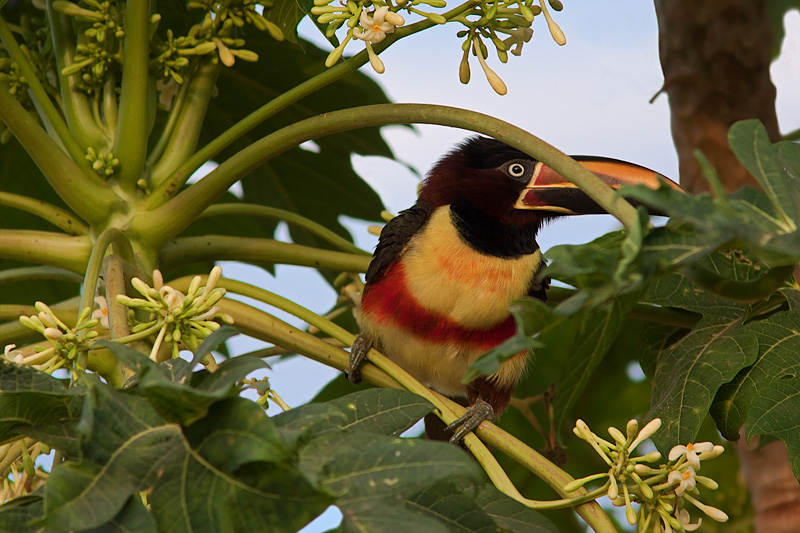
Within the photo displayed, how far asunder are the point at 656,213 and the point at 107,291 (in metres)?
0.83

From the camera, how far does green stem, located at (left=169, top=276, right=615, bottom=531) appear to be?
0.97 meters

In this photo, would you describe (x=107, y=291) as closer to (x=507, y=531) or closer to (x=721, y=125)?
(x=507, y=531)

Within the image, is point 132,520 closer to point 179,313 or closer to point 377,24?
point 179,313

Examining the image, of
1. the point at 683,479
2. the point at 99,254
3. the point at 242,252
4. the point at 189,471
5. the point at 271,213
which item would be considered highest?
the point at 271,213

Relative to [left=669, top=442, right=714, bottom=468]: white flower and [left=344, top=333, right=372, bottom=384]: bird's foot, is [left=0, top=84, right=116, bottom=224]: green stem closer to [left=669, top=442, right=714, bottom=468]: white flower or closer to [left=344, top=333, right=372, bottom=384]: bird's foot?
[left=344, top=333, right=372, bottom=384]: bird's foot

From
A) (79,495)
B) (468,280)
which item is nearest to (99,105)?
(468,280)

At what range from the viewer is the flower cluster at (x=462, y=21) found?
1.08m

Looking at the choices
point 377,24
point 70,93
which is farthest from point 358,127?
point 70,93

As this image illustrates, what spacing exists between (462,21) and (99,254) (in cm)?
56

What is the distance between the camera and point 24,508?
2.63 feet

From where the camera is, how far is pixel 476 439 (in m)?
1.07

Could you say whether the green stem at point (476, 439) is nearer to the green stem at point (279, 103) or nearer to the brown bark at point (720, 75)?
the green stem at point (279, 103)

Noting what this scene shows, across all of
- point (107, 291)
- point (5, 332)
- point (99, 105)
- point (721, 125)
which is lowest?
point (107, 291)

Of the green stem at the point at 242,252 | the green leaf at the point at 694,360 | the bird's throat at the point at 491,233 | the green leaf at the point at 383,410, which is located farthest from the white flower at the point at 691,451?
the bird's throat at the point at 491,233
